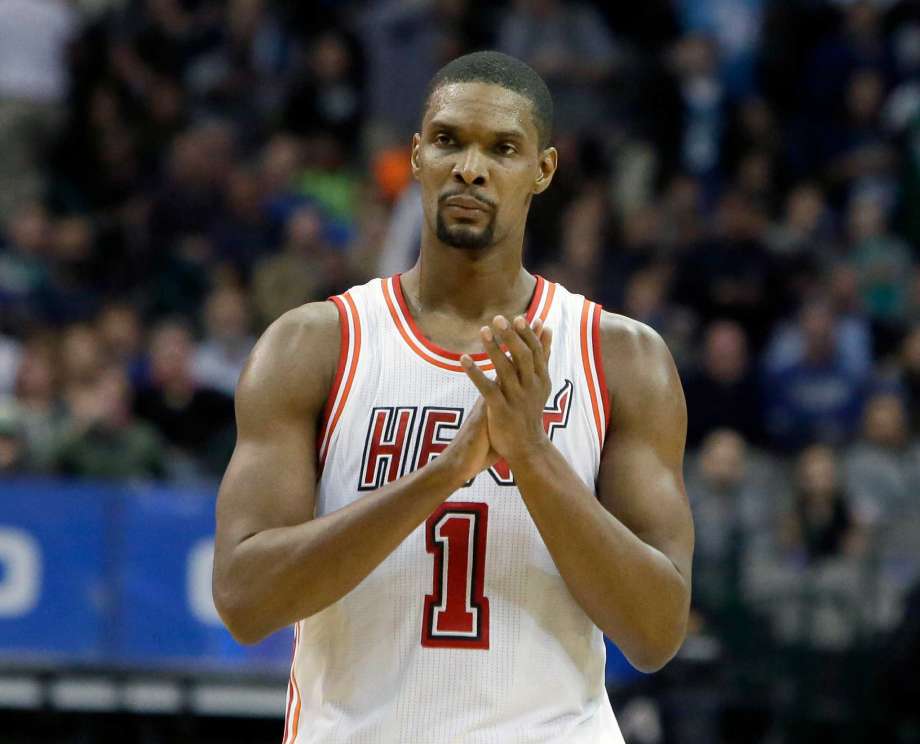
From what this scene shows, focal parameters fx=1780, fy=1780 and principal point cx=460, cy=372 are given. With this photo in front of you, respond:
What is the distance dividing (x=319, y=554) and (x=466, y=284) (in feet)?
2.89

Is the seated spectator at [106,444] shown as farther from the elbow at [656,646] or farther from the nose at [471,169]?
the elbow at [656,646]

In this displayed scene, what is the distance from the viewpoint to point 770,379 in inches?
473

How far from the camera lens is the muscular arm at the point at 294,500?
386 centimetres

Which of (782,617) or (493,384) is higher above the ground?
(493,384)

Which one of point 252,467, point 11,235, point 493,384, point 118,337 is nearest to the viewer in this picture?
point 493,384

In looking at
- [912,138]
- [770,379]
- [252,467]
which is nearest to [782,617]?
[770,379]

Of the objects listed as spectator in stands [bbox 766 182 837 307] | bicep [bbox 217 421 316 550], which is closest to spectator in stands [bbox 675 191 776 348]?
spectator in stands [bbox 766 182 837 307]

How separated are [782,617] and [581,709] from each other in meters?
6.07

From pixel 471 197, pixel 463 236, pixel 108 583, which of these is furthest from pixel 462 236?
pixel 108 583

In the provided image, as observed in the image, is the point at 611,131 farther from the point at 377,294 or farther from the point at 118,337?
the point at 377,294

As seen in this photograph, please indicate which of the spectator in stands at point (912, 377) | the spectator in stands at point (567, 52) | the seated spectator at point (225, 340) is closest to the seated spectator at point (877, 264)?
the spectator in stands at point (912, 377)

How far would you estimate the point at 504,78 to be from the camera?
4262 mm

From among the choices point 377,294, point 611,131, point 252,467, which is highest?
point 611,131

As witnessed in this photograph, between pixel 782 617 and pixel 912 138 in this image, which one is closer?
pixel 782 617
